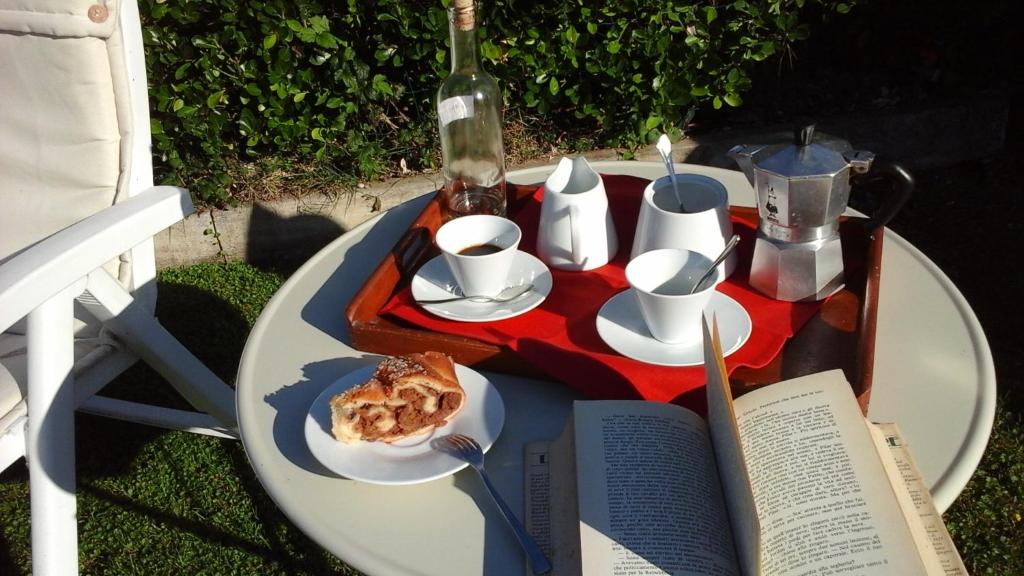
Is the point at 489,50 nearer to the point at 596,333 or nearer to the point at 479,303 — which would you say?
the point at 479,303

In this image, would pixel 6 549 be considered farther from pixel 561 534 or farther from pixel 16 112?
pixel 561 534

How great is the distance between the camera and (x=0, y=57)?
1.63 metres

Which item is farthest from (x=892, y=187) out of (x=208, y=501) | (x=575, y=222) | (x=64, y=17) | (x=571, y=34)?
(x=208, y=501)

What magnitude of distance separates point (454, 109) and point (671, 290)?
64 centimetres

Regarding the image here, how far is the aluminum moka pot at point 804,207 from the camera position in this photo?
1.22 m

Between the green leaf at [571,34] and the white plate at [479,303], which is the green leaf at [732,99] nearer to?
the green leaf at [571,34]

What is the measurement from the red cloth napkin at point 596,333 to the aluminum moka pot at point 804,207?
4cm

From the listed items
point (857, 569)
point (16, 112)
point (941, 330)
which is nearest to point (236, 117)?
point (16, 112)

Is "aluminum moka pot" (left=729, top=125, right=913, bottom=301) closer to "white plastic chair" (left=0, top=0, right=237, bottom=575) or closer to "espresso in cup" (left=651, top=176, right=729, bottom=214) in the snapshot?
"espresso in cup" (left=651, top=176, right=729, bottom=214)

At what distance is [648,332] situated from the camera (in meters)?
1.22

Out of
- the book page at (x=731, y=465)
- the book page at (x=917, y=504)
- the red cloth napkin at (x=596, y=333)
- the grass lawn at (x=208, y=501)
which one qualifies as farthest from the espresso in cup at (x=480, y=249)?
the grass lawn at (x=208, y=501)

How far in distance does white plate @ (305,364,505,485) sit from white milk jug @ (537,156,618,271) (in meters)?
0.32

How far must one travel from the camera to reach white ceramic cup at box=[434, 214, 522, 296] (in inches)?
50.6

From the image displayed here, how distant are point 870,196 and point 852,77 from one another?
541mm
